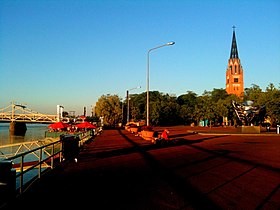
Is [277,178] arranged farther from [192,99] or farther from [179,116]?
[192,99]

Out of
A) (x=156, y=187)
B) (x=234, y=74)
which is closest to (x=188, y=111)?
(x=234, y=74)

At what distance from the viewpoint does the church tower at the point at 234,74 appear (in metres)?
161

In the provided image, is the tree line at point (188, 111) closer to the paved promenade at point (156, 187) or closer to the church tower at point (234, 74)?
the paved promenade at point (156, 187)

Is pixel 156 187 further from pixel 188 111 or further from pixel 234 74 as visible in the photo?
pixel 234 74

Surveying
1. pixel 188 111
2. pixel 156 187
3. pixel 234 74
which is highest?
pixel 234 74

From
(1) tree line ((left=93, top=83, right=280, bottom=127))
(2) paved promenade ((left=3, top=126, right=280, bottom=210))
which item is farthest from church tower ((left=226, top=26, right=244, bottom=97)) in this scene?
(2) paved promenade ((left=3, top=126, right=280, bottom=210))

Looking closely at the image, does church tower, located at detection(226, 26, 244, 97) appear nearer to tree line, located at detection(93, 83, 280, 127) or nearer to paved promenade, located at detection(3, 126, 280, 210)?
tree line, located at detection(93, 83, 280, 127)

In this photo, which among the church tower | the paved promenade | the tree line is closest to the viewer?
Result: the paved promenade

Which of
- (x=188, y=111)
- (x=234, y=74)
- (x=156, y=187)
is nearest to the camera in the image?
(x=156, y=187)

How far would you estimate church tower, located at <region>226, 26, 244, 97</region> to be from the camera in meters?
161

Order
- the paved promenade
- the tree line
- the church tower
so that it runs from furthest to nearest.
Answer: the church tower < the tree line < the paved promenade

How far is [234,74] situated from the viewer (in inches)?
6329

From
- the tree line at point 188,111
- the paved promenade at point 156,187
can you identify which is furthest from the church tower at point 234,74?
the paved promenade at point 156,187

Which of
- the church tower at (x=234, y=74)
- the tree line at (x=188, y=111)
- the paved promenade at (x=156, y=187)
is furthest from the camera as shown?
the church tower at (x=234, y=74)
